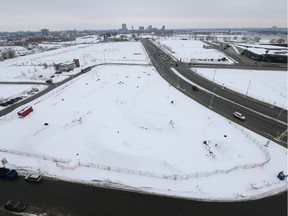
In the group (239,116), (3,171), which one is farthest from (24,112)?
(239,116)

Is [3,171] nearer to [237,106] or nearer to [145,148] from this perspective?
[145,148]

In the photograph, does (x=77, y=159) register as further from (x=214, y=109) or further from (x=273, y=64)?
(x=273, y=64)

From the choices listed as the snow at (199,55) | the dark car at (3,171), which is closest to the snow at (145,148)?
the dark car at (3,171)

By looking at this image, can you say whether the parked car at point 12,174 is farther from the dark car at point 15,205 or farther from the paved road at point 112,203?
the dark car at point 15,205

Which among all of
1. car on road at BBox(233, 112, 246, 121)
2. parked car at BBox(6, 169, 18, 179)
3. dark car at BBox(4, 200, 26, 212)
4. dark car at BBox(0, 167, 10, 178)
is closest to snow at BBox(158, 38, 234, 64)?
car on road at BBox(233, 112, 246, 121)

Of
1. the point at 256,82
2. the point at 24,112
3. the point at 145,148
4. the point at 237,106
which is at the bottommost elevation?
the point at 256,82
